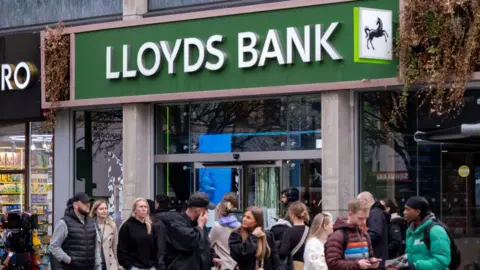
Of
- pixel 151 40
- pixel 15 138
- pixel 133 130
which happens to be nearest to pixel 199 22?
pixel 151 40

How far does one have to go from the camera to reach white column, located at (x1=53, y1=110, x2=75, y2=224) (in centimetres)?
2156

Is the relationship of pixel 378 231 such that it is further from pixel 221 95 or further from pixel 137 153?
pixel 137 153

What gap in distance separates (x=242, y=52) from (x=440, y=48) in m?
3.66

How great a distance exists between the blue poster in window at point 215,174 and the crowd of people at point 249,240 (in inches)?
141

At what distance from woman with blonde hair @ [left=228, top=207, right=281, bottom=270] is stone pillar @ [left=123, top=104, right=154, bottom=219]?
25.1 feet

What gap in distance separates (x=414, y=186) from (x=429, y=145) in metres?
0.67

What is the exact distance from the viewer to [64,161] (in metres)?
21.6

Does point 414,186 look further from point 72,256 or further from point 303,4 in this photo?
point 72,256

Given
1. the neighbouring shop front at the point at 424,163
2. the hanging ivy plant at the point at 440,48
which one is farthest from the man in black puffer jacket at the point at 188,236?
the hanging ivy plant at the point at 440,48

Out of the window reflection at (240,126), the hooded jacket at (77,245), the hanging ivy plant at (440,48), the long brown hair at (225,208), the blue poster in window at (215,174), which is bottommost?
the hooded jacket at (77,245)

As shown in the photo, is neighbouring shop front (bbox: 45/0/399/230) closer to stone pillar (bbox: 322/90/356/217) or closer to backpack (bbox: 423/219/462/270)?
stone pillar (bbox: 322/90/356/217)

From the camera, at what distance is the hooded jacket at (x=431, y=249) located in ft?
37.2

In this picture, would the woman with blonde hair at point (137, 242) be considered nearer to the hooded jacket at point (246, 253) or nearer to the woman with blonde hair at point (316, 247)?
the hooded jacket at point (246, 253)

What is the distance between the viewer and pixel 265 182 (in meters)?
→ 19.2
